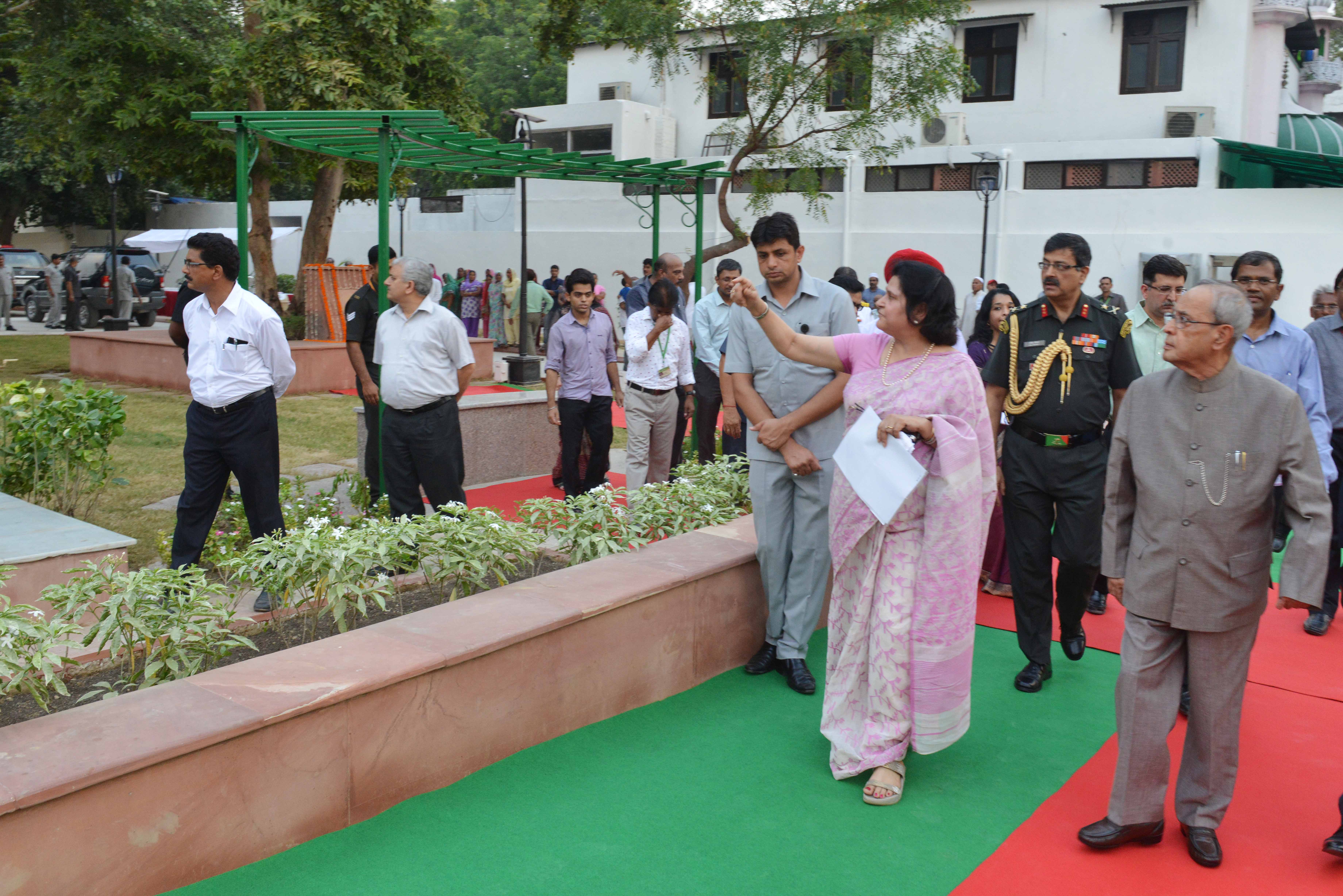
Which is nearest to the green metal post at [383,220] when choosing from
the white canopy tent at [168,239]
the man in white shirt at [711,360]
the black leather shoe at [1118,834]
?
the man in white shirt at [711,360]

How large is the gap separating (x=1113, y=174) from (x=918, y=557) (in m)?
21.4

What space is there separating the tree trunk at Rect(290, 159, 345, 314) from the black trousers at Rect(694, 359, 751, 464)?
10.8 m

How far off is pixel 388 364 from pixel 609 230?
22.4 m

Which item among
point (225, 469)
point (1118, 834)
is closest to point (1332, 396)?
point (1118, 834)

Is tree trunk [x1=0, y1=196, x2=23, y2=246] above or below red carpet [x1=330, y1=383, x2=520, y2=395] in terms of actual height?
above

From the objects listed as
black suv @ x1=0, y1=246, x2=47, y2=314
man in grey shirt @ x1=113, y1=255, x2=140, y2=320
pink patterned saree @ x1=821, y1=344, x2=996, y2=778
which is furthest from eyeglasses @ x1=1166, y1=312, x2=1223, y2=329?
black suv @ x1=0, y1=246, x2=47, y2=314

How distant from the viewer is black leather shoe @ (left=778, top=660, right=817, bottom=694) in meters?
4.62

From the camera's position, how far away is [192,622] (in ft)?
12.1

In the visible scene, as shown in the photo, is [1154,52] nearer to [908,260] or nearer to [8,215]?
[908,260]

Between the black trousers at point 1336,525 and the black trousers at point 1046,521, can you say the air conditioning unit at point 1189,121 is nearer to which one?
the black trousers at point 1336,525

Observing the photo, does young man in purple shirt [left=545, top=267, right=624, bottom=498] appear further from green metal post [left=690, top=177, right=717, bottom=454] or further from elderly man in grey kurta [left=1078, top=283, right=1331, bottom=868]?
elderly man in grey kurta [left=1078, top=283, right=1331, bottom=868]

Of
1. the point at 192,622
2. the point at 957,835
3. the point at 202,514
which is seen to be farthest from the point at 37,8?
the point at 957,835

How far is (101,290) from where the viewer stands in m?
24.0

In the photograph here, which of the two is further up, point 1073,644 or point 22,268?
point 22,268
